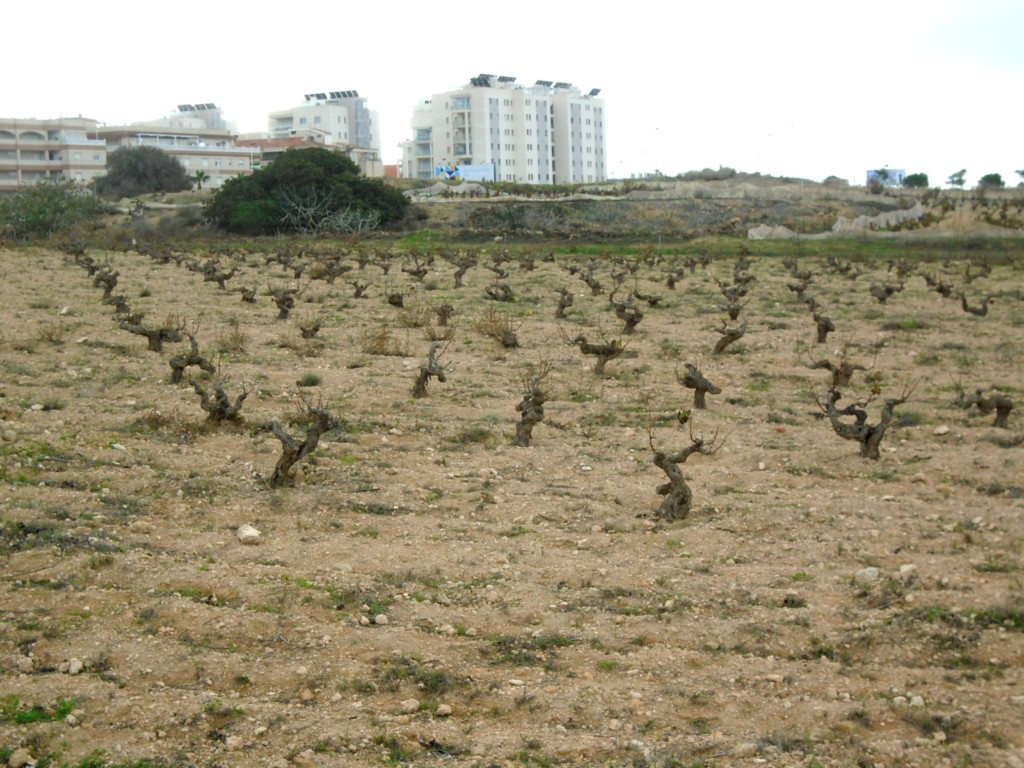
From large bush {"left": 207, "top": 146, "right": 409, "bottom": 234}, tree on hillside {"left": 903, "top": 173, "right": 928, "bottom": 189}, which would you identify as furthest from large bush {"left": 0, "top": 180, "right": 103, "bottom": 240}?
tree on hillside {"left": 903, "top": 173, "right": 928, "bottom": 189}

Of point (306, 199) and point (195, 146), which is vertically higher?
point (195, 146)

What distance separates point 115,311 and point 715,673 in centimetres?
1827

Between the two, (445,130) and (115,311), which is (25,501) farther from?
(445,130)

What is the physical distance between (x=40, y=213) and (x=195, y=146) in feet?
166

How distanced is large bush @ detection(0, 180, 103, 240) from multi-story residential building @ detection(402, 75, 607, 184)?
54.2 metres

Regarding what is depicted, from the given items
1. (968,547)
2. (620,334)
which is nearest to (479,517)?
(968,547)

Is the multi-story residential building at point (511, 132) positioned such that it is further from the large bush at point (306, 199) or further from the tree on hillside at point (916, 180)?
the large bush at point (306, 199)

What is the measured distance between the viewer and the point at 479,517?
10008mm

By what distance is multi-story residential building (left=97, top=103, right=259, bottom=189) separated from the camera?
9562cm

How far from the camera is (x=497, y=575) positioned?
848 centimetres

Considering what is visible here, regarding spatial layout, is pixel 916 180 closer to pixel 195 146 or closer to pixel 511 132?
pixel 511 132

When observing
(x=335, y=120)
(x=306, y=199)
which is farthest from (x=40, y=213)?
(x=335, y=120)

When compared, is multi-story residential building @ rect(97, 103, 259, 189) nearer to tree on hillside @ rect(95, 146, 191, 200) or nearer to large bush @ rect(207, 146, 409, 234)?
tree on hillside @ rect(95, 146, 191, 200)

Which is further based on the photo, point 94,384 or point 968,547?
point 94,384
